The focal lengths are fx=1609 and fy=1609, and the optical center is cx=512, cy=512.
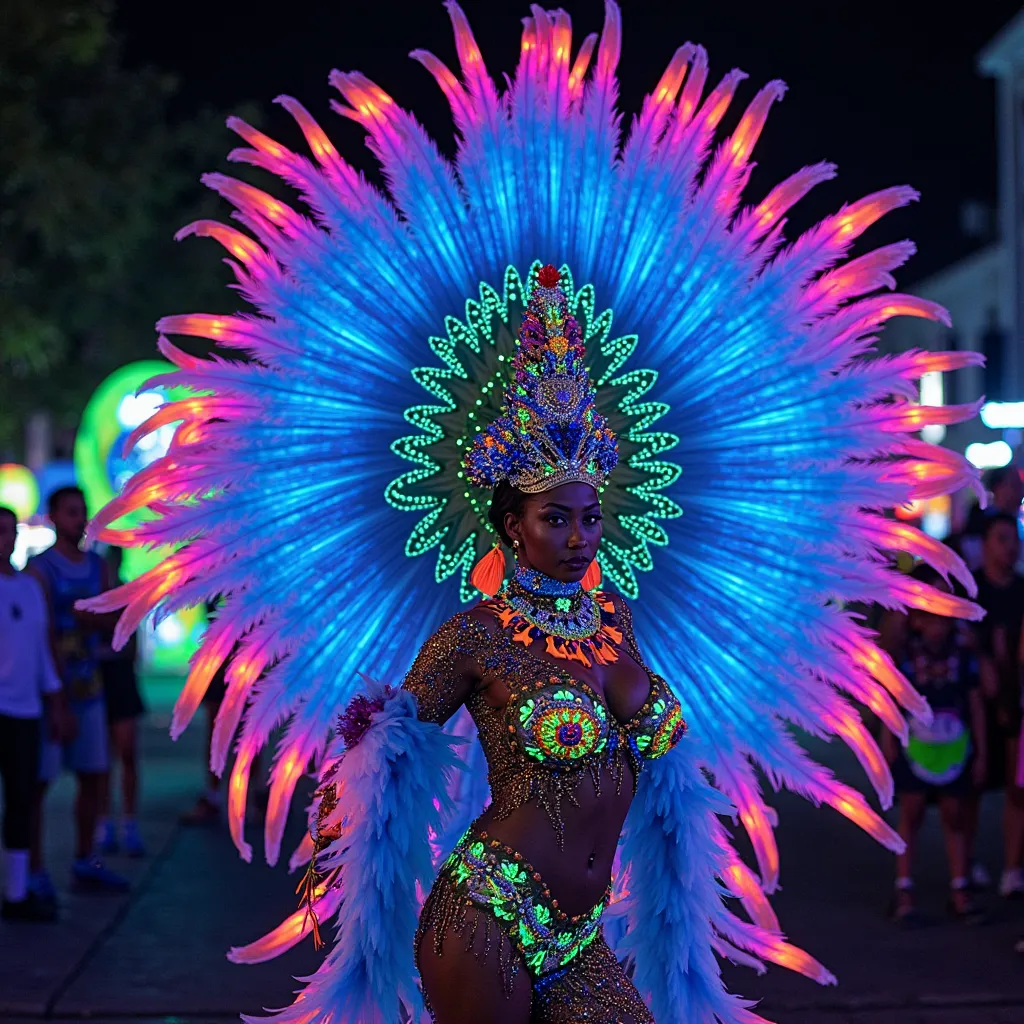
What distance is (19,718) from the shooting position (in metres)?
7.23

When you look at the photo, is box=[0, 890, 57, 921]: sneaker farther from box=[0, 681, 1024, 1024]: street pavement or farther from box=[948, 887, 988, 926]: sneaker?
box=[948, 887, 988, 926]: sneaker

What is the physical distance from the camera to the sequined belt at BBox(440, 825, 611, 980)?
10.7ft

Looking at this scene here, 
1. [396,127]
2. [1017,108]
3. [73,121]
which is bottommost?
[396,127]

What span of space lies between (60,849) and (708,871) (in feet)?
20.4

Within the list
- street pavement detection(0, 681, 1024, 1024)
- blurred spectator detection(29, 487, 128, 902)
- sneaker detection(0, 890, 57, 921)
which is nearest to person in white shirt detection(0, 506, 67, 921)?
sneaker detection(0, 890, 57, 921)

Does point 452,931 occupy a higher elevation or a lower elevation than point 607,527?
lower

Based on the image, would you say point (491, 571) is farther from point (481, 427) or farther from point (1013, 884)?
point (1013, 884)

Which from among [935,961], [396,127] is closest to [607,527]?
[396,127]

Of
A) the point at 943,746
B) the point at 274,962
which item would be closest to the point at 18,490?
the point at 274,962

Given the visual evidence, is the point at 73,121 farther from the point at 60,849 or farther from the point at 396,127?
the point at 396,127

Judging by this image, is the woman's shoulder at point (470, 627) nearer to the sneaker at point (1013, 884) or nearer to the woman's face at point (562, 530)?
the woman's face at point (562, 530)

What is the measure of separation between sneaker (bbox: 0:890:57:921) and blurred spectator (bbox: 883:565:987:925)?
3817mm

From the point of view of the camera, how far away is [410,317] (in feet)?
13.9

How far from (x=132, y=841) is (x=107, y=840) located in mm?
259
